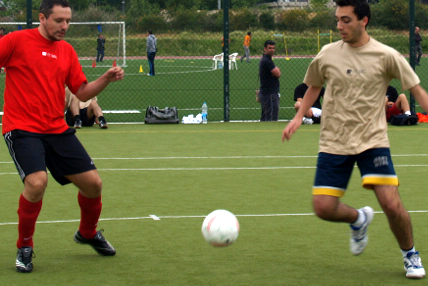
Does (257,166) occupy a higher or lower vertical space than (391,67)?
lower

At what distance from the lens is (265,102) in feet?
47.1

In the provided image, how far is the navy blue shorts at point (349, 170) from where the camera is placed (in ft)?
15.3

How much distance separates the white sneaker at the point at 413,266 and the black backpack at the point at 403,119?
922 centimetres

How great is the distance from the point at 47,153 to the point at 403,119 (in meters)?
9.78

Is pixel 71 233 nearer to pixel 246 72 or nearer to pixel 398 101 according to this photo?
pixel 398 101

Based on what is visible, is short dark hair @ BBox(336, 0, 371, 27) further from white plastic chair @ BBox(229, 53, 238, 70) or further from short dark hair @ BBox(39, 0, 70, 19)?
white plastic chair @ BBox(229, 53, 238, 70)

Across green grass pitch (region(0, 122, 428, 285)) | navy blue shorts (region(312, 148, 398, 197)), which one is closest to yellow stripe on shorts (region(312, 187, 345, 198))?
navy blue shorts (region(312, 148, 398, 197))

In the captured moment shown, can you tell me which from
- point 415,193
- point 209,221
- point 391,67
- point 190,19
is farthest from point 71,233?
point 190,19

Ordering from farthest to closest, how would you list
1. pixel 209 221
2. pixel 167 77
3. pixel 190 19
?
pixel 167 77
pixel 190 19
pixel 209 221

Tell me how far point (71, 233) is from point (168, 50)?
2196cm

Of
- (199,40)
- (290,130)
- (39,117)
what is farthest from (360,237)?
(199,40)

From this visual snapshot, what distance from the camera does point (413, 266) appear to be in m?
4.74

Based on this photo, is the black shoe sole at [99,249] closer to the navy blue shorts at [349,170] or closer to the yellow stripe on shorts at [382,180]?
the navy blue shorts at [349,170]

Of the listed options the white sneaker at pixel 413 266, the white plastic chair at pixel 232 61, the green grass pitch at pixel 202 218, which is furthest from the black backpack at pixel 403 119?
the white plastic chair at pixel 232 61
